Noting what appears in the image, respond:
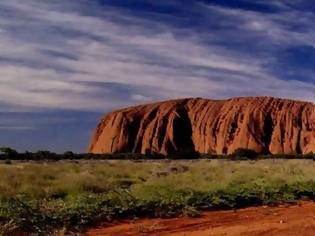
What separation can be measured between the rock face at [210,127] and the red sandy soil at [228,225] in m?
84.1

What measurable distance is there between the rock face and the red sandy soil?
84.1 meters

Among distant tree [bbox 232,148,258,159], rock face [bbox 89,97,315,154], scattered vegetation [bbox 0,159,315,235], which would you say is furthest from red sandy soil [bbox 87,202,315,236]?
rock face [bbox 89,97,315,154]

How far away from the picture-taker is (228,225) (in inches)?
464

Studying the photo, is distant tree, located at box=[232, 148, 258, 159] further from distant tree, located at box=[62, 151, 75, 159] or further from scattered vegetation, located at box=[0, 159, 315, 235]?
scattered vegetation, located at box=[0, 159, 315, 235]

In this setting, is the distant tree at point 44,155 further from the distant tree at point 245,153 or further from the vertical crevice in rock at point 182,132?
the vertical crevice in rock at point 182,132

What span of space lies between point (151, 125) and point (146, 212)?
96.9 m

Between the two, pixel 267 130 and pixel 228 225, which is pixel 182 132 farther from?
pixel 228 225

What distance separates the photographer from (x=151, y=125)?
109812mm

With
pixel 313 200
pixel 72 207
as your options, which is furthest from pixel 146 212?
pixel 313 200

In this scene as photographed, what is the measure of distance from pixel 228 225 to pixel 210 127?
317 ft

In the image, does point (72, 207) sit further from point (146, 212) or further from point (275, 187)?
point (275, 187)

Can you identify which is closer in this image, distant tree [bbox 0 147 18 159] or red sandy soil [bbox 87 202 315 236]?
red sandy soil [bbox 87 202 315 236]

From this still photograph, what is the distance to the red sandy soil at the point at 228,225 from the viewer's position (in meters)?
10.7

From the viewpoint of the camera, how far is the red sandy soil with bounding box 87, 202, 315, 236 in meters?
10.7
